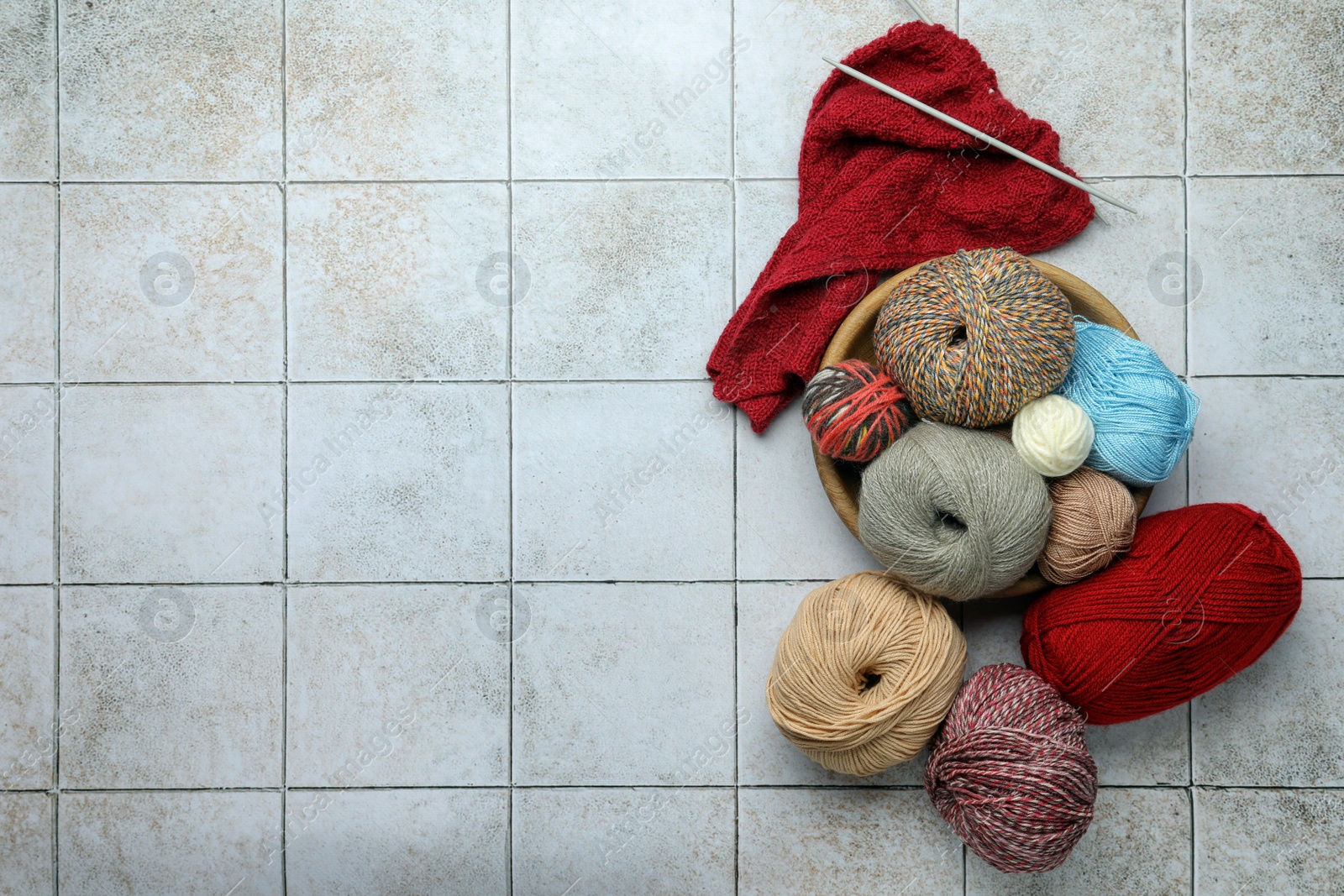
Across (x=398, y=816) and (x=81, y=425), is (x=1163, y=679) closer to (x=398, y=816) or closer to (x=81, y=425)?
(x=398, y=816)

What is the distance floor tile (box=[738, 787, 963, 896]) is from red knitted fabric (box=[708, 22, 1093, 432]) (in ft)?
2.13

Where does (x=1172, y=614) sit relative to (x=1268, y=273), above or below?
below

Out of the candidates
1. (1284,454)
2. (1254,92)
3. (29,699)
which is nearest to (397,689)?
(29,699)

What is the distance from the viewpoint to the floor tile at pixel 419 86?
1483 mm

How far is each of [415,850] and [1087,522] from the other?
120 centimetres

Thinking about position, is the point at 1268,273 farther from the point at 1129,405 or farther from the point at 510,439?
the point at 510,439

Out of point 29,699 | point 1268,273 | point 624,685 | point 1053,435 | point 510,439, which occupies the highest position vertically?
point 1268,273

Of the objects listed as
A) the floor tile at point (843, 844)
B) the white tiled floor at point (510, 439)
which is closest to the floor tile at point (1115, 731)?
the white tiled floor at point (510, 439)

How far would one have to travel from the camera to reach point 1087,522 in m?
1.26

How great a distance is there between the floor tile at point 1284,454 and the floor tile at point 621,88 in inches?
36.9

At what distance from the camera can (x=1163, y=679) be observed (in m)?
1.28

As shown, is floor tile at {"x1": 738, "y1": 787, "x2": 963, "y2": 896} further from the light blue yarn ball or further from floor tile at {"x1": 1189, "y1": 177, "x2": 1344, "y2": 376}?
floor tile at {"x1": 1189, "y1": 177, "x2": 1344, "y2": 376}

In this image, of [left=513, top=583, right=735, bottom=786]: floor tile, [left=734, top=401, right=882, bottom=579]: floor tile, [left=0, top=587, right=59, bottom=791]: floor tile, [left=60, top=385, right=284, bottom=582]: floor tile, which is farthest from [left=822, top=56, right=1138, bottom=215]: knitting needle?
[left=0, top=587, right=59, bottom=791]: floor tile

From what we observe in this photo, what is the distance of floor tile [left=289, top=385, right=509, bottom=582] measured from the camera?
1479 mm
